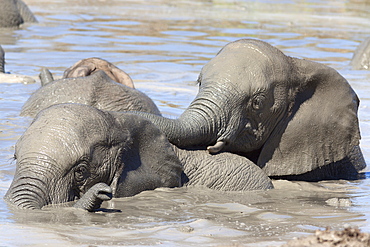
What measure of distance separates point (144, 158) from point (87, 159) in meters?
0.66

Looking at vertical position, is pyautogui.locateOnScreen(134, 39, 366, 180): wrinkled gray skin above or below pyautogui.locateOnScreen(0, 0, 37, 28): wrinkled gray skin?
above

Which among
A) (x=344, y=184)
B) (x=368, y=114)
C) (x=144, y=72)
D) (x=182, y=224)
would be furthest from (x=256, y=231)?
(x=144, y=72)

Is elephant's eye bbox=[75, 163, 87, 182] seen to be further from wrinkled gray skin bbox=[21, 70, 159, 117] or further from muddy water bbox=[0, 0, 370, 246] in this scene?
wrinkled gray skin bbox=[21, 70, 159, 117]

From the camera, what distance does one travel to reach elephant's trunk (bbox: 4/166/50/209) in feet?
17.1

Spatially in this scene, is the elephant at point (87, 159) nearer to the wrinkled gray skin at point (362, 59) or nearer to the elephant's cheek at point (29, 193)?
the elephant's cheek at point (29, 193)

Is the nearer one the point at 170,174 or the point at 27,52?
the point at 170,174

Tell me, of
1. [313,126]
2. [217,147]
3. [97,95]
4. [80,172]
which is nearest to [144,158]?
[80,172]

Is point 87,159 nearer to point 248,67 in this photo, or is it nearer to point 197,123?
point 197,123

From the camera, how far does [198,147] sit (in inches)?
264

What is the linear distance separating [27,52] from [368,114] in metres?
7.88

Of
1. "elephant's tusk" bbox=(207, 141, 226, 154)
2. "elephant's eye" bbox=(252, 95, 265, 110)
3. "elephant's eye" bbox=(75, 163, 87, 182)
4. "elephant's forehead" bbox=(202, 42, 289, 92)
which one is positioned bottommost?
"elephant's tusk" bbox=(207, 141, 226, 154)

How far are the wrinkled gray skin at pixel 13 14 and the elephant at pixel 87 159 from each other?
1492 centimetres

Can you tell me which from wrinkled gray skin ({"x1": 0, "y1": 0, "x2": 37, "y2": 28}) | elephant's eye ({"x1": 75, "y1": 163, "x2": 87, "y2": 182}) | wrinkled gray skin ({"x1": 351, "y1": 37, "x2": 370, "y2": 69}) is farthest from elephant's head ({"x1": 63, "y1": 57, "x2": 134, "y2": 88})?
wrinkled gray skin ({"x1": 0, "y1": 0, "x2": 37, "y2": 28})

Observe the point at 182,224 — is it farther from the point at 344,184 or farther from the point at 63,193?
the point at 344,184
